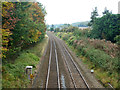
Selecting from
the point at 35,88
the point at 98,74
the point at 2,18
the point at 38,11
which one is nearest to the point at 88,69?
the point at 98,74

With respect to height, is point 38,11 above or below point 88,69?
above

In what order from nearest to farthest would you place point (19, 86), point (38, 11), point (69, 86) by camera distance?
point (19, 86)
point (69, 86)
point (38, 11)

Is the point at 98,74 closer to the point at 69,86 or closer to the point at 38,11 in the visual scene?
the point at 69,86

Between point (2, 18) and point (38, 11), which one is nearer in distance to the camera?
point (2, 18)

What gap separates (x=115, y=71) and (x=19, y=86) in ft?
30.6

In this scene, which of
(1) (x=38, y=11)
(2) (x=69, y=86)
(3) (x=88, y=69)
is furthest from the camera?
(1) (x=38, y=11)

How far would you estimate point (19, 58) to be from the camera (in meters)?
17.0

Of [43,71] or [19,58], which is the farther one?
[19,58]

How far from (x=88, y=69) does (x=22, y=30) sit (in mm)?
9143

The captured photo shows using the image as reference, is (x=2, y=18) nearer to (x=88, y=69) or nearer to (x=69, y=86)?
(x=69, y=86)

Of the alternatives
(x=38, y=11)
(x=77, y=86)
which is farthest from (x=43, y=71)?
(x=38, y=11)

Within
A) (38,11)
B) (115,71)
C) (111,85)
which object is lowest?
(111,85)

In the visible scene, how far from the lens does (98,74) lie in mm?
14844

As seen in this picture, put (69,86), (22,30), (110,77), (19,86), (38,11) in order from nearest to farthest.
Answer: (19,86)
(69,86)
(110,77)
(22,30)
(38,11)
